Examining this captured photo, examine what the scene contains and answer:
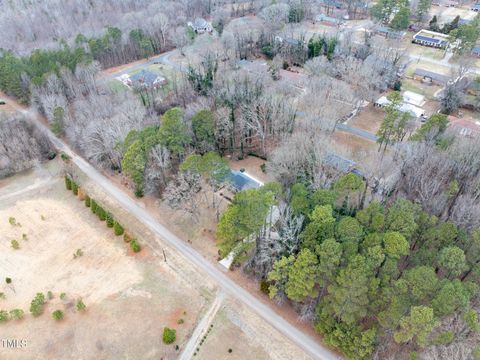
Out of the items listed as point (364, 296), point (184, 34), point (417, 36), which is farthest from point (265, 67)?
point (364, 296)

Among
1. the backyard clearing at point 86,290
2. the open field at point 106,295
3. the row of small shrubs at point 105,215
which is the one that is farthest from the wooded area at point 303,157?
the backyard clearing at point 86,290

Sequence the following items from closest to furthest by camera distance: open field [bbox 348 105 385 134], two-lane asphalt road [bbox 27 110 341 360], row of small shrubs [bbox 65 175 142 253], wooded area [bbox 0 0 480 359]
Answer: wooded area [bbox 0 0 480 359] → two-lane asphalt road [bbox 27 110 341 360] → row of small shrubs [bbox 65 175 142 253] → open field [bbox 348 105 385 134]

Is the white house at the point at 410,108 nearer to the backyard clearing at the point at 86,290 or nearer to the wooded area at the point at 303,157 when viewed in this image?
the wooded area at the point at 303,157

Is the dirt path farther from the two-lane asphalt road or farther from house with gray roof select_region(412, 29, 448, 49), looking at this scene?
house with gray roof select_region(412, 29, 448, 49)

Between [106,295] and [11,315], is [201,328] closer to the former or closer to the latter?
[106,295]

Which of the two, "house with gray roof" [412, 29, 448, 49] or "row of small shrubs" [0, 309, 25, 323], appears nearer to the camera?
"row of small shrubs" [0, 309, 25, 323]

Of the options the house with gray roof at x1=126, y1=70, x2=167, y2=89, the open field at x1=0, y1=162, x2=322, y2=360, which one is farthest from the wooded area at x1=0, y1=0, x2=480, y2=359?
the open field at x1=0, y1=162, x2=322, y2=360

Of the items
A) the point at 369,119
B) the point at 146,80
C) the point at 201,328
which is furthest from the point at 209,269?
the point at 146,80
